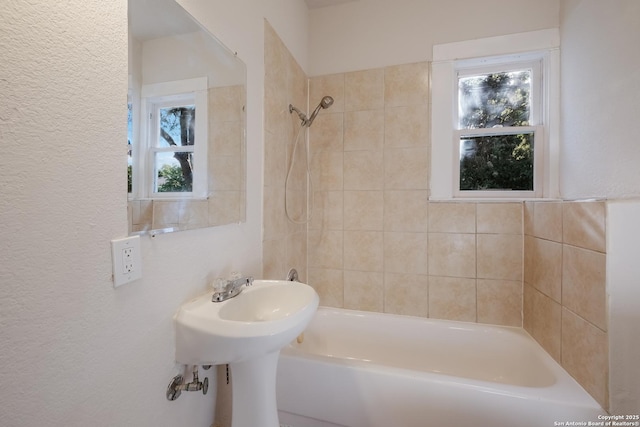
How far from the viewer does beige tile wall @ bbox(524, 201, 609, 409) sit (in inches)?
39.8

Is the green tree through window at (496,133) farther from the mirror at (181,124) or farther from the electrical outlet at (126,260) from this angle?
the electrical outlet at (126,260)

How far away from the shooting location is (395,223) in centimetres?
187

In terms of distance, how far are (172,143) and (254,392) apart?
936 millimetres

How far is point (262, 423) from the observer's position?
93 cm

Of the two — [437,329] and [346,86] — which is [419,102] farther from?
[437,329]

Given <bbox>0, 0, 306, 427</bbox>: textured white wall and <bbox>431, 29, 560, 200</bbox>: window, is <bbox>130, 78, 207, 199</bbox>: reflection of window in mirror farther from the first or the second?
<bbox>431, 29, 560, 200</bbox>: window

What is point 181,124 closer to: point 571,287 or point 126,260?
point 126,260

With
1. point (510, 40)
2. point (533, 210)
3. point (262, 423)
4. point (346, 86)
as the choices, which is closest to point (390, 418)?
point (262, 423)

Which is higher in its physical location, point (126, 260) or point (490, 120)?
point (490, 120)

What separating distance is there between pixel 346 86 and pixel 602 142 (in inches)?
58.4

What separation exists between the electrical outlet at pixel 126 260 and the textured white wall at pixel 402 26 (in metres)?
1.84

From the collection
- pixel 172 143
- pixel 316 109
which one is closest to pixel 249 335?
pixel 172 143

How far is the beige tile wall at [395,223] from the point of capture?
5.62ft

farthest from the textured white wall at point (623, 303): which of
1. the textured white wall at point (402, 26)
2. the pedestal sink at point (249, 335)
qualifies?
the textured white wall at point (402, 26)
